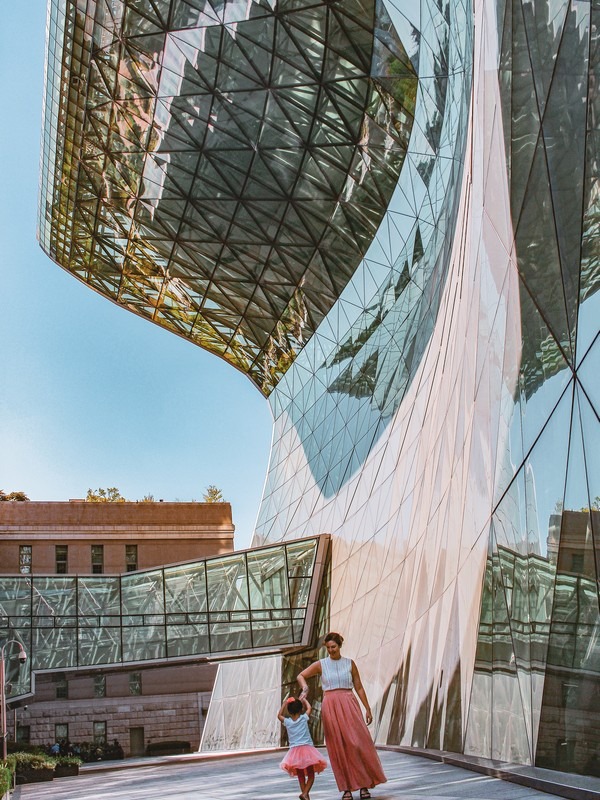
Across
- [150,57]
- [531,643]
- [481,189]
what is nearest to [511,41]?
[481,189]

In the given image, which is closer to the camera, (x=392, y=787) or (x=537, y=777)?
(x=537, y=777)

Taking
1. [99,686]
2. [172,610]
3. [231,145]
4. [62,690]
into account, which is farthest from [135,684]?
[231,145]

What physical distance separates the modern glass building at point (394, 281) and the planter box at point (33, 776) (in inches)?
433

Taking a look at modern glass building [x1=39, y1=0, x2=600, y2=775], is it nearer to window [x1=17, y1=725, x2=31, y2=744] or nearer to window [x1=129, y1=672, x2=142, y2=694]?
window [x1=129, y1=672, x2=142, y2=694]

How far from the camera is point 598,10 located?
835 cm

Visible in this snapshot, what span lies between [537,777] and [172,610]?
38.3 meters

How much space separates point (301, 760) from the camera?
35.5 ft

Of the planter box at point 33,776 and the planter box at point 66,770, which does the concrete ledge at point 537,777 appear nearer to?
the planter box at point 33,776

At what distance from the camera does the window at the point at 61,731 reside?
178ft

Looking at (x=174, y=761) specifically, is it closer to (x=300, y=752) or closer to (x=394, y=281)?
(x=394, y=281)

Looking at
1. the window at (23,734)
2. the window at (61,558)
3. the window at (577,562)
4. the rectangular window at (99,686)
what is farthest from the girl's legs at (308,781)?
the window at (61,558)

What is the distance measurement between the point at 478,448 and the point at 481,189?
557 centimetres

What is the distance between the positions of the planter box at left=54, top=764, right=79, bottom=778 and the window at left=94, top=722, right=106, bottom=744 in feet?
76.3

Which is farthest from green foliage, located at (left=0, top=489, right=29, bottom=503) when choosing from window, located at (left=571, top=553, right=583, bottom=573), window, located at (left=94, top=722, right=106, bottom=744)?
window, located at (left=571, top=553, right=583, bottom=573)
